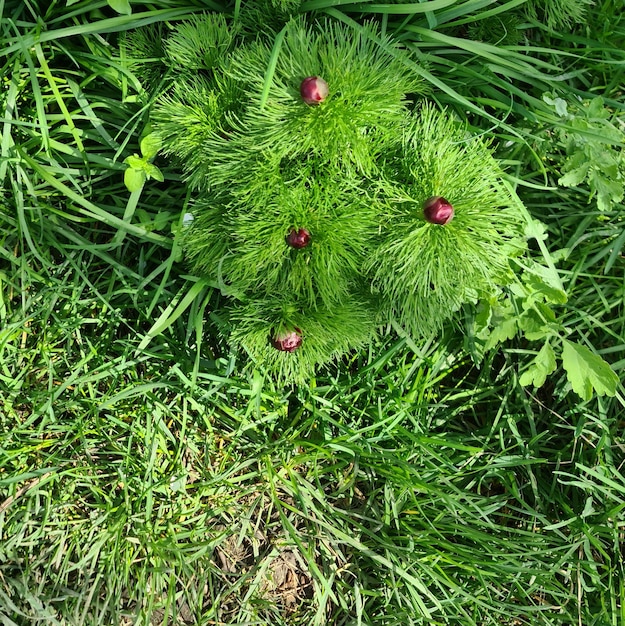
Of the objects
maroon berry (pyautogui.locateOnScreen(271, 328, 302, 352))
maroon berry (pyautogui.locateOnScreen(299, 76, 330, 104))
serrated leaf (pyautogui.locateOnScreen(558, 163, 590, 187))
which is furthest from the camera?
serrated leaf (pyautogui.locateOnScreen(558, 163, 590, 187))

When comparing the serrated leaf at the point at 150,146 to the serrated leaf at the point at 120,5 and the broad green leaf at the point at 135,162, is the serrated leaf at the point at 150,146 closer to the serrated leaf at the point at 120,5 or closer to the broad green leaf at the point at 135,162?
the broad green leaf at the point at 135,162

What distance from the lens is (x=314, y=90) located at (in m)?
0.90

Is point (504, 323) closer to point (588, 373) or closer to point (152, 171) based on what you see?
point (588, 373)

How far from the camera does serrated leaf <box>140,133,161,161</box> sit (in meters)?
1.11

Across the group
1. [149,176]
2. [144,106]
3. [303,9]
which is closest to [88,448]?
[149,176]

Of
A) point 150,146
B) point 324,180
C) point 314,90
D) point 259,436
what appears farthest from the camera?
point 259,436

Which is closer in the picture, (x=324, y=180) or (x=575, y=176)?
(x=324, y=180)

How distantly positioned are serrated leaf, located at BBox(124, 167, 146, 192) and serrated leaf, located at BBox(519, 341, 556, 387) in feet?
2.90

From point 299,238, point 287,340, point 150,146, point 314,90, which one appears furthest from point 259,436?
point 314,90

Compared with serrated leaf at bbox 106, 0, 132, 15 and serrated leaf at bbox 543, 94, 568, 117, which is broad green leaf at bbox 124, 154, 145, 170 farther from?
serrated leaf at bbox 543, 94, 568, 117

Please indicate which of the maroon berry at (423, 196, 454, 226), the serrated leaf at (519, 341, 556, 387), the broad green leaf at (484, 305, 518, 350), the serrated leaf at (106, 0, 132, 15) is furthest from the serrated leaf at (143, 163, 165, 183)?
the serrated leaf at (519, 341, 556, 387)

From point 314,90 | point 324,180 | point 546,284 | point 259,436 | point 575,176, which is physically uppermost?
point 314,90

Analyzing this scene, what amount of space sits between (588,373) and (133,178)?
1009mm

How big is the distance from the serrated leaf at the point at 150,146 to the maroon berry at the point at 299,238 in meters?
0.34
